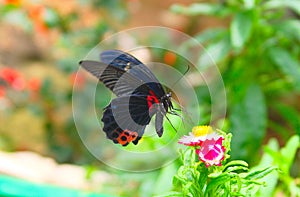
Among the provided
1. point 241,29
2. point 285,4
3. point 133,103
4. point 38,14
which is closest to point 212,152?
point 133,103

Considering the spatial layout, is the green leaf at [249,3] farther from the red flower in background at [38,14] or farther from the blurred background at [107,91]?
the red flower in background at [38,14]

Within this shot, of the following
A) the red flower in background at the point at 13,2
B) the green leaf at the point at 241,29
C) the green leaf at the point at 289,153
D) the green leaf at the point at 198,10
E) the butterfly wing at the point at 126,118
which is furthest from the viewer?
the red flower in background at the point at 13,2

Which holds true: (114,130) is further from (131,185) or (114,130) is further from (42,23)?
(42,23)

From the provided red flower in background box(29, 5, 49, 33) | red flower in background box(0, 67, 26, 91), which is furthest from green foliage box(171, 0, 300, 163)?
red flower in background box(0, 67, 26, 91)

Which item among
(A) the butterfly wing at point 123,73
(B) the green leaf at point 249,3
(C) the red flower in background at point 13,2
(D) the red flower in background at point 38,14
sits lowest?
(A) the butterfly wing at point 123,73

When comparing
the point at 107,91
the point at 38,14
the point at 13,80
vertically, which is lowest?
the point at 107,91

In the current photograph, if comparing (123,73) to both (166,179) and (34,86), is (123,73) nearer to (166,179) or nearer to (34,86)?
(166,179)

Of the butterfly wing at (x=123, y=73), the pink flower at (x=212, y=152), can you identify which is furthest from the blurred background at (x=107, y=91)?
the pink flower at (x=212, y=152)

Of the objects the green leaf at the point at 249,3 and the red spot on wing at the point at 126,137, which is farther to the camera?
the green leaf at the point at 249,3
